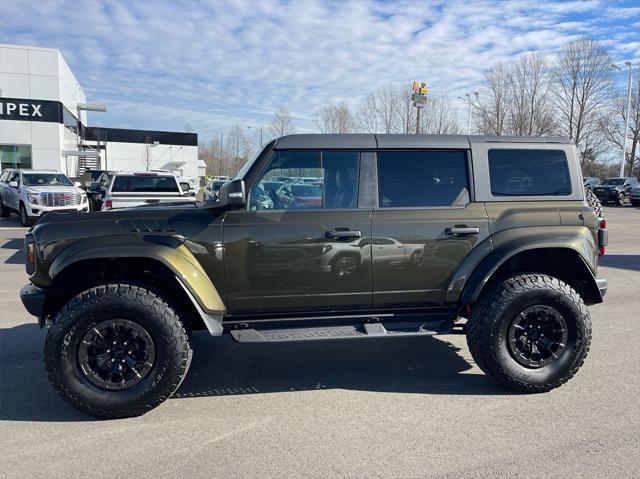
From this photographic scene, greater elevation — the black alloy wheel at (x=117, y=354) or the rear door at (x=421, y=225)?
the rear door at (x=421, y=225)

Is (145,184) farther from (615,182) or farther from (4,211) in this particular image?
(615,182)

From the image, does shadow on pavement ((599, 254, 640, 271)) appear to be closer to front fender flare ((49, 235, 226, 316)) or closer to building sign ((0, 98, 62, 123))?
front fender flare ((49, 235, 226, 316))

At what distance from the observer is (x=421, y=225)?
13.3 feet

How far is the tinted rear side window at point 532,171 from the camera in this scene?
14.2 ft

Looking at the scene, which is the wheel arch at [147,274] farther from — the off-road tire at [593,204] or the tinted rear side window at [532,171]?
the off-road tire at [593,204]

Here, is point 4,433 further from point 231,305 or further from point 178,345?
point 231,305

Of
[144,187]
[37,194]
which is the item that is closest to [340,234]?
[144,187]

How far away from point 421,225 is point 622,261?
8608 millimetres

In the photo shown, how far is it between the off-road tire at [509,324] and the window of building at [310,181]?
1403 millimetres

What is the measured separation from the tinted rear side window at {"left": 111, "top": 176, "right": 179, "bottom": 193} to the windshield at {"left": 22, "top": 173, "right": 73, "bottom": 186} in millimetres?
6219

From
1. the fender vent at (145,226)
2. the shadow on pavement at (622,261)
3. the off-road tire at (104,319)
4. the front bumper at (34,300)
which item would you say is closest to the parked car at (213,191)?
the fender vent at (145,226)

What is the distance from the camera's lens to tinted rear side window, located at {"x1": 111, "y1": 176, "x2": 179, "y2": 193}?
1247 cm

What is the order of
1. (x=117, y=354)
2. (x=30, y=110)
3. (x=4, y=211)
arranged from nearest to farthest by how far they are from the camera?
(x=117, y=354), (x=4, y=211), (x=30, y=110)

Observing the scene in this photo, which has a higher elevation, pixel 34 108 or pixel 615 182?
pixel 34 108
